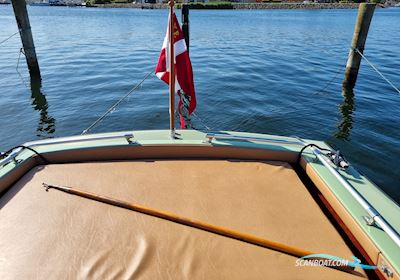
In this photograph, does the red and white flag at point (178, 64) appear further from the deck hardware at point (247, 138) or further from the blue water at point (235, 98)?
the blue water at point (235, 98)

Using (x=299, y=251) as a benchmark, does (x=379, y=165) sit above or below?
below

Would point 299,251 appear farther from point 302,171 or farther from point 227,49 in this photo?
point 227,49

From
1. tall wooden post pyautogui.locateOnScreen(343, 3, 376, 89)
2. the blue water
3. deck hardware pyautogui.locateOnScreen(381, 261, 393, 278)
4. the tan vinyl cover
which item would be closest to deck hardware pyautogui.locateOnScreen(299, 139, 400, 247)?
deck hardware pyautogui.locateOnScreen(381, 261, 393, 278)

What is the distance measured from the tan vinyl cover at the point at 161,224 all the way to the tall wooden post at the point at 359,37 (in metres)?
8.63

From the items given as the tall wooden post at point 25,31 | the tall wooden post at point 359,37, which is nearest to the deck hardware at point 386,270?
the tall wooden post at point 359,37

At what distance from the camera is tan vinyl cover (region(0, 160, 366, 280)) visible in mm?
2096

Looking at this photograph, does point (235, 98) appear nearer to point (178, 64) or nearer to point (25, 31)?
point (178, 64)

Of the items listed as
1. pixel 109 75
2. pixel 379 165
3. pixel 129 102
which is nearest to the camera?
pixel 379 165

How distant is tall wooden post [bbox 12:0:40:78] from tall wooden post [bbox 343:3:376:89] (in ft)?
39.9

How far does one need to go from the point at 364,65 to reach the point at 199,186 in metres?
14.9

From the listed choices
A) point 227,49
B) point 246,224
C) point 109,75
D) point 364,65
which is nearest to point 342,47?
point 364,65

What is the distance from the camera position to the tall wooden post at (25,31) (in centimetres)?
1086

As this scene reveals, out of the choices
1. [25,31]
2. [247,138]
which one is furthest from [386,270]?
[25,31]

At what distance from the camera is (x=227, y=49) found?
18.9 m
